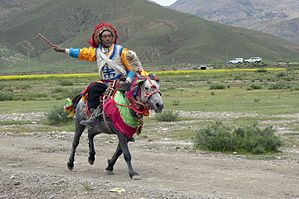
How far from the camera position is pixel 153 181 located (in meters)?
10.8

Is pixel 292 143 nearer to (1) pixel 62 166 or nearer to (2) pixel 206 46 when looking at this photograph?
(1) pixel 62 166

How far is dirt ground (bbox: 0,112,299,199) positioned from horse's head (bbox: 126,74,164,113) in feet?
4.91

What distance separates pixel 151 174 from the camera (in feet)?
38.1

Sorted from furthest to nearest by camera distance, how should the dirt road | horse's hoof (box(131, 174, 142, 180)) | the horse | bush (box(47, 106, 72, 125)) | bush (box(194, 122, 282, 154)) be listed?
bush (box(47, 106, 72, 125))
bush (box(194, 122, 282, 154))
horse's hoof (box(131, 174, 142, 180))
the horse
the dirt road

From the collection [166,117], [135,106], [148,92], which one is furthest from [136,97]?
[166,117]

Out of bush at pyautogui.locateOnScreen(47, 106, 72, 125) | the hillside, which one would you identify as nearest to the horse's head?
bush at pyautogui.locateOnScreen(47, 106, 72, 125)

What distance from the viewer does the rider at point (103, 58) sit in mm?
11398

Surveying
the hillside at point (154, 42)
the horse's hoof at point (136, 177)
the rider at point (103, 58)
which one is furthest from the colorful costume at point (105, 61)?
the hillside at point (154, 42)

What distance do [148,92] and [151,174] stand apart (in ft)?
6.97

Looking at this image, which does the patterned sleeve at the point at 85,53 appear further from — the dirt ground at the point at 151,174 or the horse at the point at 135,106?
the dirt ground at the point at 151,174

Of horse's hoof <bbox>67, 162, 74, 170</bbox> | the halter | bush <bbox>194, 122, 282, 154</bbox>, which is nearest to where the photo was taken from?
the halter

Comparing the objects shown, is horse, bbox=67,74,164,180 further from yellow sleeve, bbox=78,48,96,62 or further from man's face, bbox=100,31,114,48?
man's face, bbox=100,31,114,48

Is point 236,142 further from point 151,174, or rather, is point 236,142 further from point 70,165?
point 70,165

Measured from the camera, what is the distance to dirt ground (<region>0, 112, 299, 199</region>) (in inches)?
384
